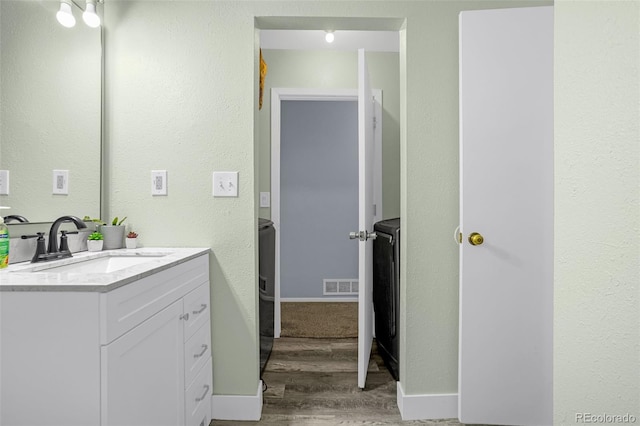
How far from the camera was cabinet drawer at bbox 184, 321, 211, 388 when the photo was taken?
137 centimetres

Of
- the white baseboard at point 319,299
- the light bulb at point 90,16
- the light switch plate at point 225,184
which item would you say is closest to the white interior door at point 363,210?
the light switch plate at point 225,184

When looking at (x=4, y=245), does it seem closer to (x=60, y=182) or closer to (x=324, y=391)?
(x=60, y=182)

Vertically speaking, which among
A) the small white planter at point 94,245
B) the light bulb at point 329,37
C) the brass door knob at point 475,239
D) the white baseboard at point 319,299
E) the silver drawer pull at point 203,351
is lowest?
the white baseboard at point 319,299

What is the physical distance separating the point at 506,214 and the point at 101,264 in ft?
5.79

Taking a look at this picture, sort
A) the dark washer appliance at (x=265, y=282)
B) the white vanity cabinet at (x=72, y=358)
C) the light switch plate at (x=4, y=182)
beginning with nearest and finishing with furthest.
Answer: the white vanity cabinet at (x=72, y=358) → the light switch plate at (x=4, y=182) → the dark washer appliance at (x=265, y=282)

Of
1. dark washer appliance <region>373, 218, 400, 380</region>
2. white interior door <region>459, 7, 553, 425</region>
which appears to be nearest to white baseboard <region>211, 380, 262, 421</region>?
dark washer appliance <region>373, 218, 400, 380</region>

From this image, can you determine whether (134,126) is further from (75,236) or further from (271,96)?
(271,96)

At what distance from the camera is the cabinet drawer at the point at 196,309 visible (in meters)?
1.38

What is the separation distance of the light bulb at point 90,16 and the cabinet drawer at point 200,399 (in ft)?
5.31

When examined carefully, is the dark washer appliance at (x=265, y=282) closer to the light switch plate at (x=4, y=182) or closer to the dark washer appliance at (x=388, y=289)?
the dark washer appliance at (x=388, y=289)

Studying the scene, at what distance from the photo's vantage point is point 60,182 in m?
1.49

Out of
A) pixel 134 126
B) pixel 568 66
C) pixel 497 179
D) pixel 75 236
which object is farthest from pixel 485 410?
pixel 134 126

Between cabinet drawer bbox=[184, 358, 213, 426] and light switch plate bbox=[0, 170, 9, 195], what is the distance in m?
0.98

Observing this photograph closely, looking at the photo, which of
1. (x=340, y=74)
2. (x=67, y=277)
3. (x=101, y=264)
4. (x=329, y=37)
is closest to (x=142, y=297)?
(x=67, y=277)
